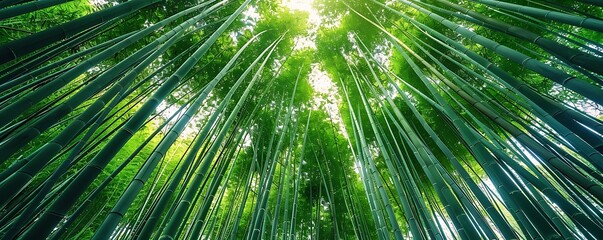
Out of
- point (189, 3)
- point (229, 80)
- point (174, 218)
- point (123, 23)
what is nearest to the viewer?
point (174, 218)

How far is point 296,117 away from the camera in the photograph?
3318 mm

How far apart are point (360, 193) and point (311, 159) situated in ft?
2.49

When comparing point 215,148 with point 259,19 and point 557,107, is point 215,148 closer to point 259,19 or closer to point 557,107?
point 557,107

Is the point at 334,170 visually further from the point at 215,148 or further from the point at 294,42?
the point at 215,148

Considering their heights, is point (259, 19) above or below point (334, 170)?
above

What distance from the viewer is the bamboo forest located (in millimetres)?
1024

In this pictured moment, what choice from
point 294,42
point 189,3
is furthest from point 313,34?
point 189,3

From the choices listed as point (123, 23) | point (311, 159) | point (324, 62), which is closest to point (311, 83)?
point (324, 62)

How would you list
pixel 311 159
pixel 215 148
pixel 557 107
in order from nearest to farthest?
pixel 557 107
pixel 215 148
pixel 311 159

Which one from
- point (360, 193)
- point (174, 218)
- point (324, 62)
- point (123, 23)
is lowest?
point (174, 218)

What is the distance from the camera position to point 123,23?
3.02 meters

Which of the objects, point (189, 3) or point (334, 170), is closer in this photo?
point (189, 3)

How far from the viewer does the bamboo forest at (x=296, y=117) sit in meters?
1.02

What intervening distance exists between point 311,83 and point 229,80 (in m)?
1.20
